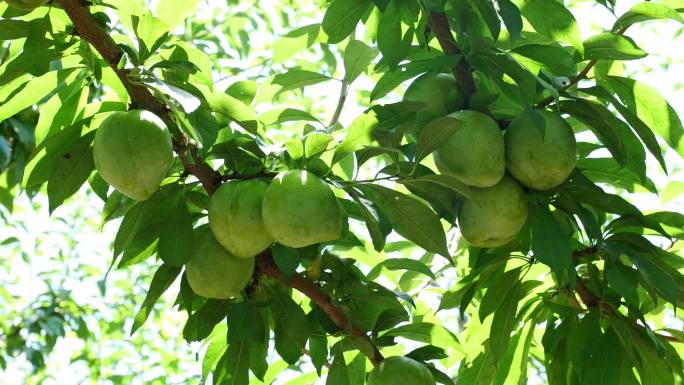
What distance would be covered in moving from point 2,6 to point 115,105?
251mm

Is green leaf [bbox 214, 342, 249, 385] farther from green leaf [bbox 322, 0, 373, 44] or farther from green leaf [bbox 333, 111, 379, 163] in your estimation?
green leaf [bbox 322, 0, 373, 44]

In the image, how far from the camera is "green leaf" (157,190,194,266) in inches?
52.9

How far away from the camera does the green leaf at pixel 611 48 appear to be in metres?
Answer: 1.35

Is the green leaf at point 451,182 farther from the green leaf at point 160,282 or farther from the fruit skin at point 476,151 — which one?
the green leaf at point 160,282

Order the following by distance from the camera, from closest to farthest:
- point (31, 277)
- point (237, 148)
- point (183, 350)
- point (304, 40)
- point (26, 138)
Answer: point (237, 148), point (304, 40), point (26, 138), point (31, 277), point (183, 350)

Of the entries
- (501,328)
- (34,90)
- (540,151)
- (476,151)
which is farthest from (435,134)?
(34,90)

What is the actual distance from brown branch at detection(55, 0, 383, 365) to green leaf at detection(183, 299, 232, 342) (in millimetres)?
122

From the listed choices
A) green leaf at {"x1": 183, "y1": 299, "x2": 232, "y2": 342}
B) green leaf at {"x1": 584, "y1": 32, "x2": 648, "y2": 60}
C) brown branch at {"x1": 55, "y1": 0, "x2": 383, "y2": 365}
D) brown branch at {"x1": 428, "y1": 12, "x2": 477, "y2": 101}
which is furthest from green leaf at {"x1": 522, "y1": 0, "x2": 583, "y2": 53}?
green leaf at {"x1": 183, "y1": 299, "x2": 232, "y2": 342}

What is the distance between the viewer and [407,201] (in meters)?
1.34

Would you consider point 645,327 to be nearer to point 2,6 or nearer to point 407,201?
point 407,201

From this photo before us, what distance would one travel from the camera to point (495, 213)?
4.37 feet

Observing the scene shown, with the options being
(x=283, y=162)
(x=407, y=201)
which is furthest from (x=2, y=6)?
(x=407, y=201)

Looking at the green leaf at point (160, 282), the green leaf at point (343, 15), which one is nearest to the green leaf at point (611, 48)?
the green leaf at point (343, 15)

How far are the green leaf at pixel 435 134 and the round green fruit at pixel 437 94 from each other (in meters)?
0.15
